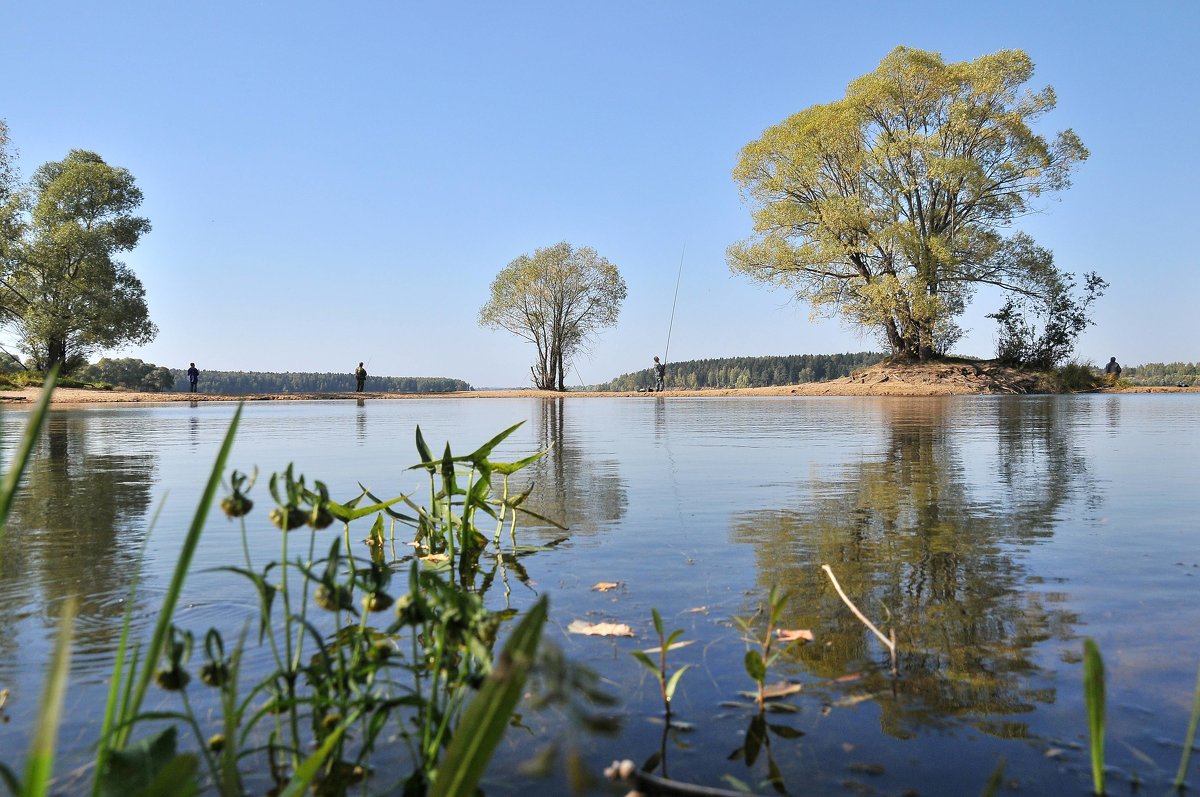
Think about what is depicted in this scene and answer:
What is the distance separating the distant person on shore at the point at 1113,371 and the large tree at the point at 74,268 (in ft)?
141

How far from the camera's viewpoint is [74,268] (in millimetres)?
37281

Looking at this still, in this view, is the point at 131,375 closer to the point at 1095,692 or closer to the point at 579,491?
the point at 579,491

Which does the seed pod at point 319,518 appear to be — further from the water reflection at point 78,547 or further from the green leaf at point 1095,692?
the green leaf at point 1095,692

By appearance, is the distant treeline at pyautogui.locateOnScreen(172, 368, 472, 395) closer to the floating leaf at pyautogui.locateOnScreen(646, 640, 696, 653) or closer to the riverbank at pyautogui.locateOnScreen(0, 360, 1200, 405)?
the riverbank at pyautogui.locateOnScreen(0, 360, 1200, 405)

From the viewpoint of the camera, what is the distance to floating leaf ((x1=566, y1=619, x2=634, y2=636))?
7.36 feet

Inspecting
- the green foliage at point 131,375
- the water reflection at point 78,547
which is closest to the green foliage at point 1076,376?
the water reflection at point 78,547

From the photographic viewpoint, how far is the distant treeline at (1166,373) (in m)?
43.9

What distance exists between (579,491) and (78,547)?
272 cm

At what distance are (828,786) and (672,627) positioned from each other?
3.04ft

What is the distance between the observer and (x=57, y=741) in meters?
1.61

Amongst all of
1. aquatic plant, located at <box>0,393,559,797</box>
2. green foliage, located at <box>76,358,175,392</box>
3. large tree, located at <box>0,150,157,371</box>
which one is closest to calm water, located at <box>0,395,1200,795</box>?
aquatic plant, located at <box>0,393,559,797</box>

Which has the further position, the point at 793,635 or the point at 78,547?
the point at 78,547

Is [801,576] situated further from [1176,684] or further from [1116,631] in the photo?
[1176,684]

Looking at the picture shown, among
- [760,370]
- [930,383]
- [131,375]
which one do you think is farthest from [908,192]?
[760,370]
